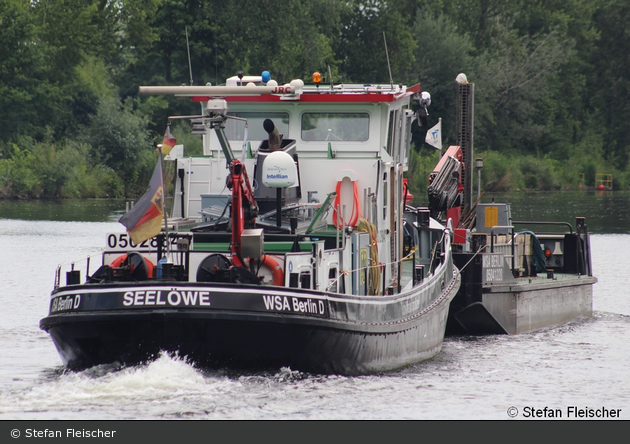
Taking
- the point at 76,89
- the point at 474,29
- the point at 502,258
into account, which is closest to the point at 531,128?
the point at 474,29

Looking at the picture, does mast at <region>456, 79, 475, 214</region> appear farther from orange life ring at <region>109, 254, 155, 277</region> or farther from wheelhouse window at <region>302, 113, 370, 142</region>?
orange life ring at <region>109, 254, 155, 277</region>

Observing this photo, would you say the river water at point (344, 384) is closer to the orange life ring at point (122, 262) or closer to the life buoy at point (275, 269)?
the life buoy at point (275, 269)

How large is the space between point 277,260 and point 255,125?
369 centimetres

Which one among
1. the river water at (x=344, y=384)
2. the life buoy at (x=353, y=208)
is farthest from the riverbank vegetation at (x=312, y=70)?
the life buoy at (x=353, y=208)

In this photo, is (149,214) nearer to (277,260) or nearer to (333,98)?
(277,260)

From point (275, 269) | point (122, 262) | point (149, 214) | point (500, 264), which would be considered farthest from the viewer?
point (500, 264)

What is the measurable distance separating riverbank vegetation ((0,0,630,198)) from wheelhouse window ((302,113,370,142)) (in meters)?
36.9

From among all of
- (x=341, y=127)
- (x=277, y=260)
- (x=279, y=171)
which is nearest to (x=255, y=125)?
(x=341, y=127)

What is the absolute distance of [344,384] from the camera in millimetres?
12680

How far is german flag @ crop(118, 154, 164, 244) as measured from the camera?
11938 mm

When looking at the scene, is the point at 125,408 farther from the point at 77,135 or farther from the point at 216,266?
the point at 77,135

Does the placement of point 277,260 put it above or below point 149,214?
below

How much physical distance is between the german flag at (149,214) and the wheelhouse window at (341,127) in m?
3.79

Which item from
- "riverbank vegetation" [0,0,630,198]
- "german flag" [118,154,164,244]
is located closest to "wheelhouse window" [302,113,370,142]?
"german flag" [118,154,164,244]
